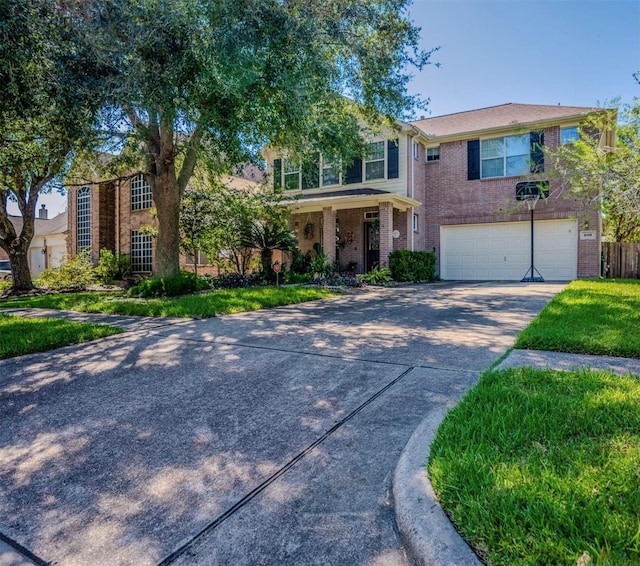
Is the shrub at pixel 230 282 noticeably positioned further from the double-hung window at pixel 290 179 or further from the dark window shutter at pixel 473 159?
the dark window shutter at pixel 473 159

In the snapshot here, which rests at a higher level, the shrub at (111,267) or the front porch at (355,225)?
the front porch at (355,225)

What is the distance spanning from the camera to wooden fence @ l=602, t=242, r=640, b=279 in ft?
47.4

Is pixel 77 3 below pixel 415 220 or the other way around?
the other way around

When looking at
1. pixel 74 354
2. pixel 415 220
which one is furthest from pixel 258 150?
pixel 415 220

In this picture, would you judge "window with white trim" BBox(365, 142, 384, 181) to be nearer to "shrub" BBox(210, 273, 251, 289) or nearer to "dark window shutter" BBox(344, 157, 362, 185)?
"dark window shutter" BBox(344, 157, 362, 185)

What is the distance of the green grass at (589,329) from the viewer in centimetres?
407

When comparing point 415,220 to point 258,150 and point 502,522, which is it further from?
point 502,522

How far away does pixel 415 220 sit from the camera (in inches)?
639

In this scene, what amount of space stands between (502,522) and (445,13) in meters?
10.2

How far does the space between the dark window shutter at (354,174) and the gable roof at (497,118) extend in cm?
295

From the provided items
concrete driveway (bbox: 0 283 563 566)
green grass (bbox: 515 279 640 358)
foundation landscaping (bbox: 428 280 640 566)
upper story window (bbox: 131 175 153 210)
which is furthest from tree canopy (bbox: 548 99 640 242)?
upper story window (bbox: 131 175 153 210)

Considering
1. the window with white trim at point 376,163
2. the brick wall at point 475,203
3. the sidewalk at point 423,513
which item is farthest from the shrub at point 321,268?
the sidewalk at point 423,513

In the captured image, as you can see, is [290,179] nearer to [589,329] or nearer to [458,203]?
[458,203]

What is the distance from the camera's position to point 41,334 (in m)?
5.42
